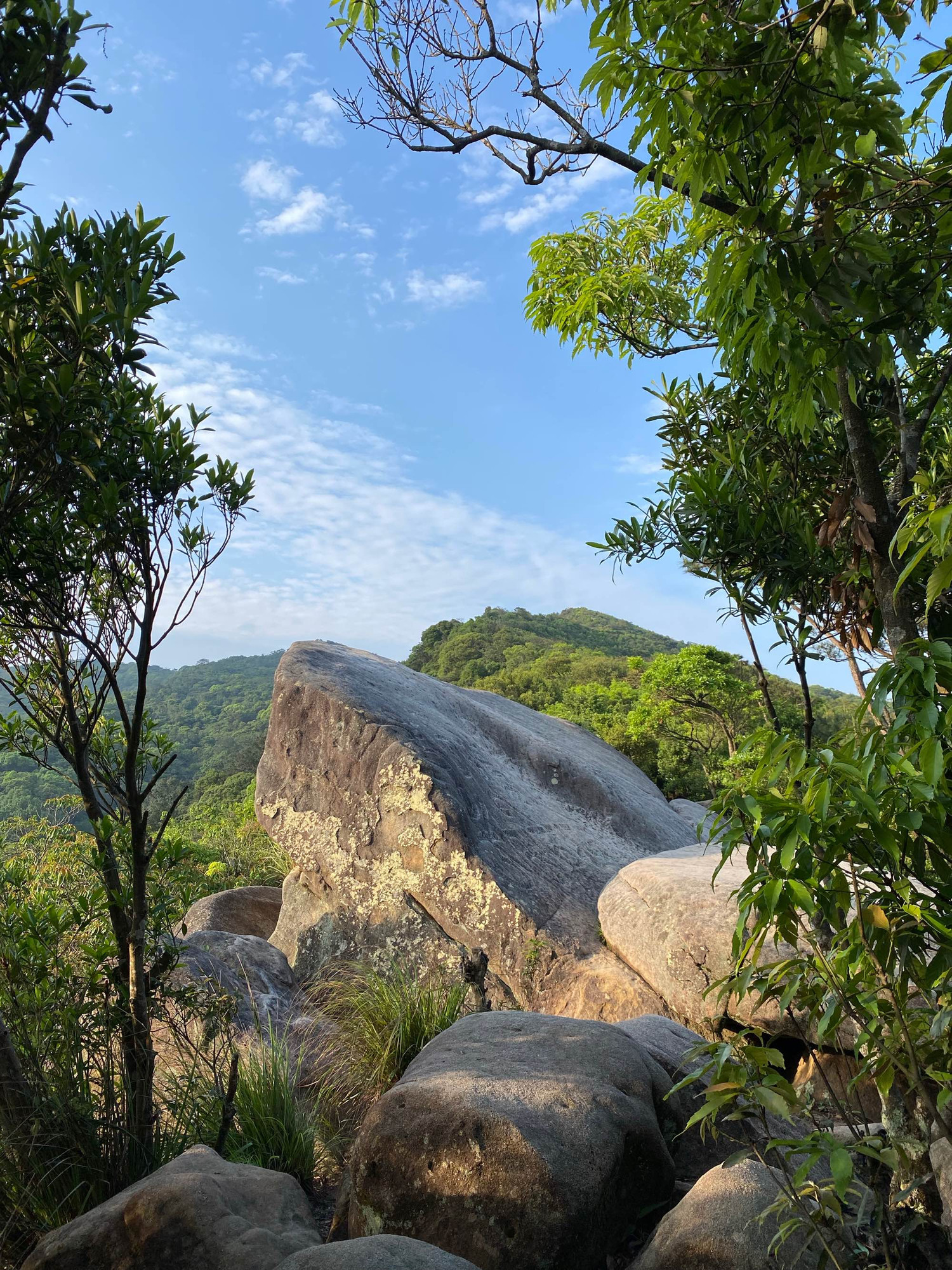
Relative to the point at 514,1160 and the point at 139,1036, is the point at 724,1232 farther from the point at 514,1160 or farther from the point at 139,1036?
the point at 139,1036

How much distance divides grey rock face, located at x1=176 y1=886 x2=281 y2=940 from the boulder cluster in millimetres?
30

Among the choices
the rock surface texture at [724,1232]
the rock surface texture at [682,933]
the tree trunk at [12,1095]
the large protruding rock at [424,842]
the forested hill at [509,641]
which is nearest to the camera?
the rock surface texture at [724,1232]

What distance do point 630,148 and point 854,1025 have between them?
4648 millimetres

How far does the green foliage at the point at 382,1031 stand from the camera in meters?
4.79

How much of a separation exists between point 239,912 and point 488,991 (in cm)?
396

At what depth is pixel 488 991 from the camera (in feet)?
20.5

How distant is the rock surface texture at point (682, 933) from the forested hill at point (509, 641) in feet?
56.7

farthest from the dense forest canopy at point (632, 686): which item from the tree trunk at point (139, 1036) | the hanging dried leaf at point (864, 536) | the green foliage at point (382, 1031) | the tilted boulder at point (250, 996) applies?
the tilted boulder at point (250, 996)

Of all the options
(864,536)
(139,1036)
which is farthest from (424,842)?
(864,536)

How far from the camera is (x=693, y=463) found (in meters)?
4.30

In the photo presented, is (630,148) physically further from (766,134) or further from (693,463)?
(693,463)

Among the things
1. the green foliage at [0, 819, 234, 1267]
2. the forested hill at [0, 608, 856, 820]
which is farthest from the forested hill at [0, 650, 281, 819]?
the green foliage at [0, 819, 234, 1267]

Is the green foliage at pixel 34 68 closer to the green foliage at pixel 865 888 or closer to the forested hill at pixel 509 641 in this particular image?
the green foliage at pixel 865 888

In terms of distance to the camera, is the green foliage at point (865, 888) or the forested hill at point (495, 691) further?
the forested hill at point (495, 691)
